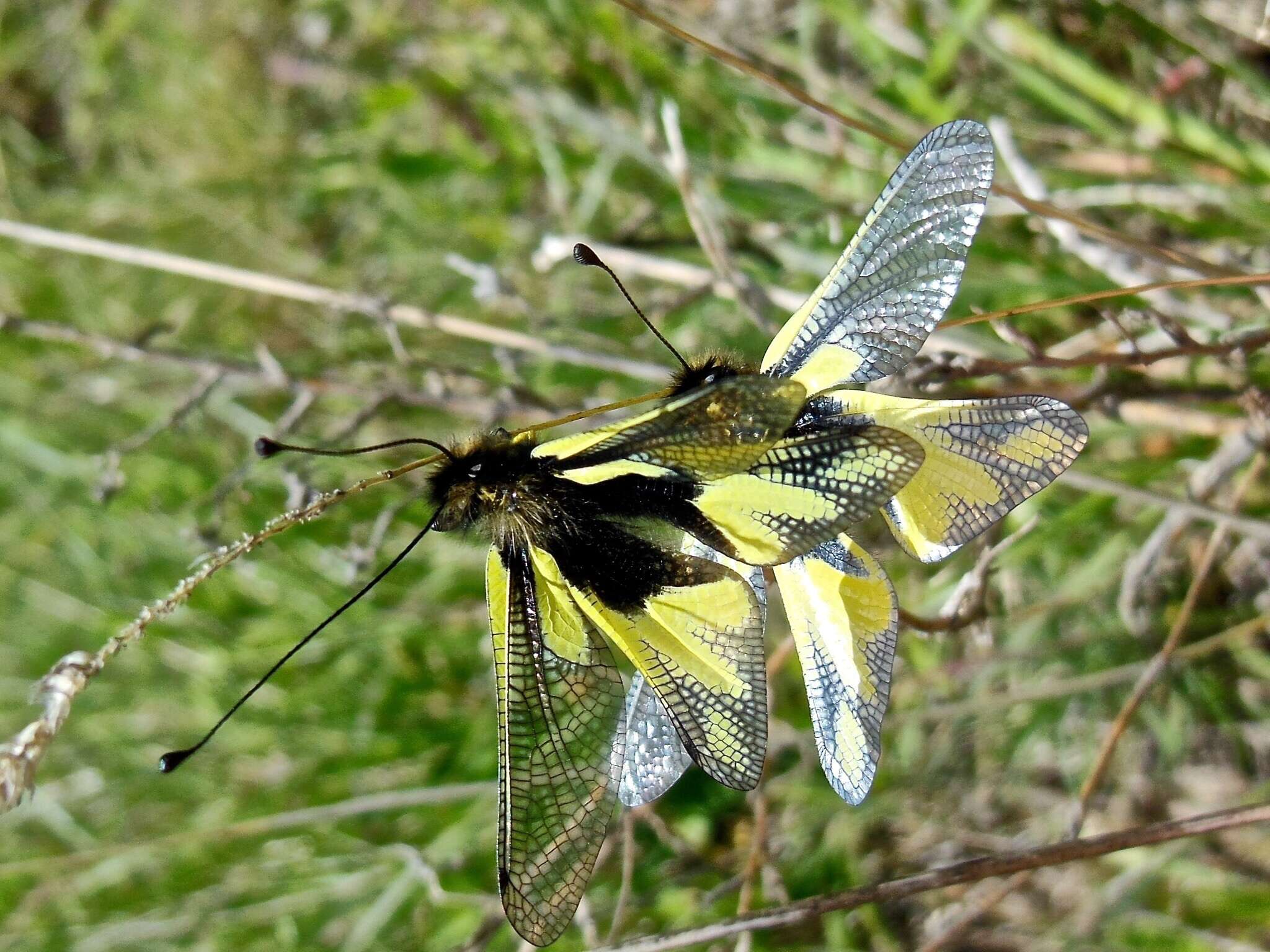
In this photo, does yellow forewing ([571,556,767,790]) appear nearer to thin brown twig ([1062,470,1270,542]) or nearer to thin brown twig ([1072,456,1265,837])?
thin brown twig ([1072,456,1265,837])

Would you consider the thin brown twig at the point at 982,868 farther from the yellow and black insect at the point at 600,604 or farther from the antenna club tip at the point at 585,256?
the antenna club tip at the point at 585,256

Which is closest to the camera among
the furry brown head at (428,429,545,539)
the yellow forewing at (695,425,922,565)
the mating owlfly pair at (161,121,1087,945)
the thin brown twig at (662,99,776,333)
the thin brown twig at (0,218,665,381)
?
the yellow forewing at (695,425,922,565)

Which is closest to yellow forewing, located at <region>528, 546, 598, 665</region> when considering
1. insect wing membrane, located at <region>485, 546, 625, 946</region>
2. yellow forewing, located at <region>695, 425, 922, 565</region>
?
insect wing membrane, located at <region>485, 546, 625, 946</region>

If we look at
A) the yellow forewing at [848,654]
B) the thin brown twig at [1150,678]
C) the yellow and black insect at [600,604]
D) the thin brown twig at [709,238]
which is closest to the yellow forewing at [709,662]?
the yellow and black insect at [600,604]

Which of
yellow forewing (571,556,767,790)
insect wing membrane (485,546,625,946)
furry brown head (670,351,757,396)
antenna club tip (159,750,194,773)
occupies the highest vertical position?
furry brown head (670,351,757,396)

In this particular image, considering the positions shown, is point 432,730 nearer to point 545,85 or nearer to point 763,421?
point 545,85

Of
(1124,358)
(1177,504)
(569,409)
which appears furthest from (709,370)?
(1177,504)

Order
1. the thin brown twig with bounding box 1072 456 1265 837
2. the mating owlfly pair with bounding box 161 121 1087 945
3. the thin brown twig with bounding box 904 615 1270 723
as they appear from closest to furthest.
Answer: the mating owlfly pair with bounding box 161 121 1087 945 → the thin brown twig with bounding box 1072 456 1265 837 → the thin brown twig with bounding box 904 615 1270 723
